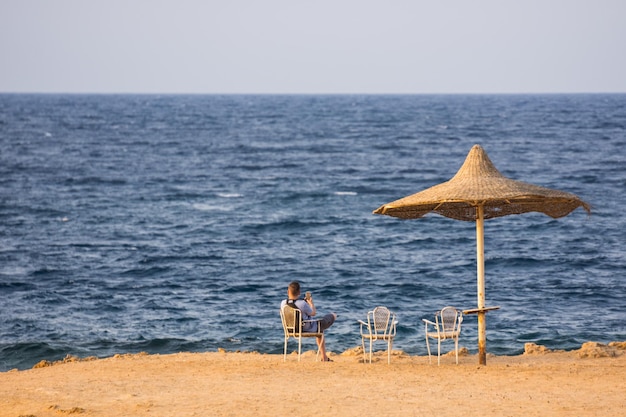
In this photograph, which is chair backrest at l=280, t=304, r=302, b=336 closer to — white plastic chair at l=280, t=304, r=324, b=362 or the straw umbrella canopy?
white plastic chair at l=280, t=304, r=324, b=362

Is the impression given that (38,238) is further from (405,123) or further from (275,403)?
(405,123)

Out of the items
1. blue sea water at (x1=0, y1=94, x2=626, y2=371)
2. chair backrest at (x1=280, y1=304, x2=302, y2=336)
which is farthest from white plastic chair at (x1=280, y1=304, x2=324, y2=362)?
blue sea water at (x1=0, y1=94, x2=626, y2=371)

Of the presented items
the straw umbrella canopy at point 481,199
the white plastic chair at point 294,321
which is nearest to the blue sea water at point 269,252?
the white plastic chair at point 294,321

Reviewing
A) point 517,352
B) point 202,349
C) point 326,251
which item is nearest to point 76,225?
point 326,251

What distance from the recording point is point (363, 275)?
2459cm

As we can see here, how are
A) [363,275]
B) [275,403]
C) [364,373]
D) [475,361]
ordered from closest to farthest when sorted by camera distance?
1. [275,403]
2. [364,373]
3. [475,361]
4. [363,275]

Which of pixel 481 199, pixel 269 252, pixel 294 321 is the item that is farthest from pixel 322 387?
pixel 269 252

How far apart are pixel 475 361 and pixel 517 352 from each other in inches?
112

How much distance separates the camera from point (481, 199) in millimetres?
12203

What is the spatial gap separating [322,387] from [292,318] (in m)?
2.02

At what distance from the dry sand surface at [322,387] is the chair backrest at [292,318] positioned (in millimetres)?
520

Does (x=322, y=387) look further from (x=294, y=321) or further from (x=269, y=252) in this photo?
(x=269, y=252)

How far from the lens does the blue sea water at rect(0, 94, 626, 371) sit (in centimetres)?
1875

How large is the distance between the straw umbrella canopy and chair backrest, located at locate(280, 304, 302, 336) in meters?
2.00
